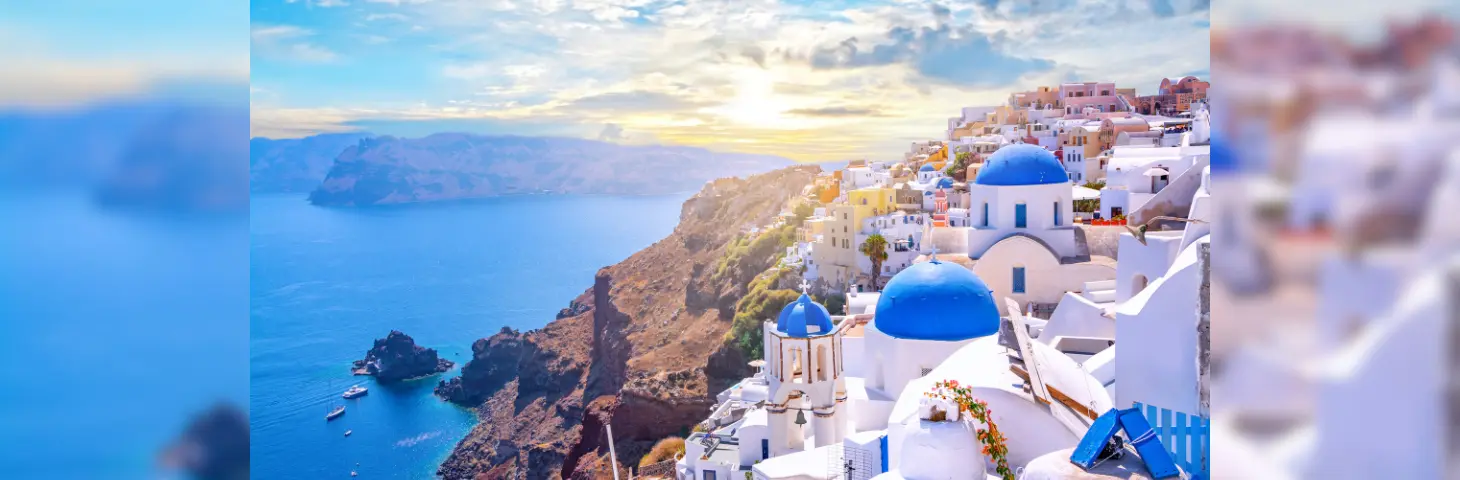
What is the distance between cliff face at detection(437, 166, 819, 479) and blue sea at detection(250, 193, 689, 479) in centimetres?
54

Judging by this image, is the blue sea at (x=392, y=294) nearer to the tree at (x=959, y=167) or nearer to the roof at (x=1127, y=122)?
the tree at (x=959, y=167)

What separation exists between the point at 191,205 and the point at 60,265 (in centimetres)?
34

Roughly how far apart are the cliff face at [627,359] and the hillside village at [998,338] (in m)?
1.62

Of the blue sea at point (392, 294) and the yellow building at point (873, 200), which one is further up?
the yellow building at point (873, 200)

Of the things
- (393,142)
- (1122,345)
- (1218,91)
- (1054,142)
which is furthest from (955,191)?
(1218,91)

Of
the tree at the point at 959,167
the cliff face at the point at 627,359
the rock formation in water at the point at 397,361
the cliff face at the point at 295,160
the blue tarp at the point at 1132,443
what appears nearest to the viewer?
the blue tarp at the point at 1132,443

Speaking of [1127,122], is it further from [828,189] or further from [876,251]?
[876,251]

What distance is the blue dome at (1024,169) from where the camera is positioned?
6949 mm

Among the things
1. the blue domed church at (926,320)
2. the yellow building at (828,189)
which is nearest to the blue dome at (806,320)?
the blue domed church at (926,320)

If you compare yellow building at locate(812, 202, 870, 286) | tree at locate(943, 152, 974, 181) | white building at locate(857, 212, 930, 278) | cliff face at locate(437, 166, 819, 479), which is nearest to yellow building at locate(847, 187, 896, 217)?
yellow building at locate(812, 202, 870, 286)

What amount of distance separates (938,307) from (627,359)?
10.2 meters

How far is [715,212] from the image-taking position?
19734 millimetres

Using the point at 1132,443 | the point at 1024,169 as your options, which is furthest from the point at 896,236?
the point at 1132,443

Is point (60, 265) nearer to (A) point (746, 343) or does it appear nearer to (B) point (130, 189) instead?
(B) point (130, 189)
